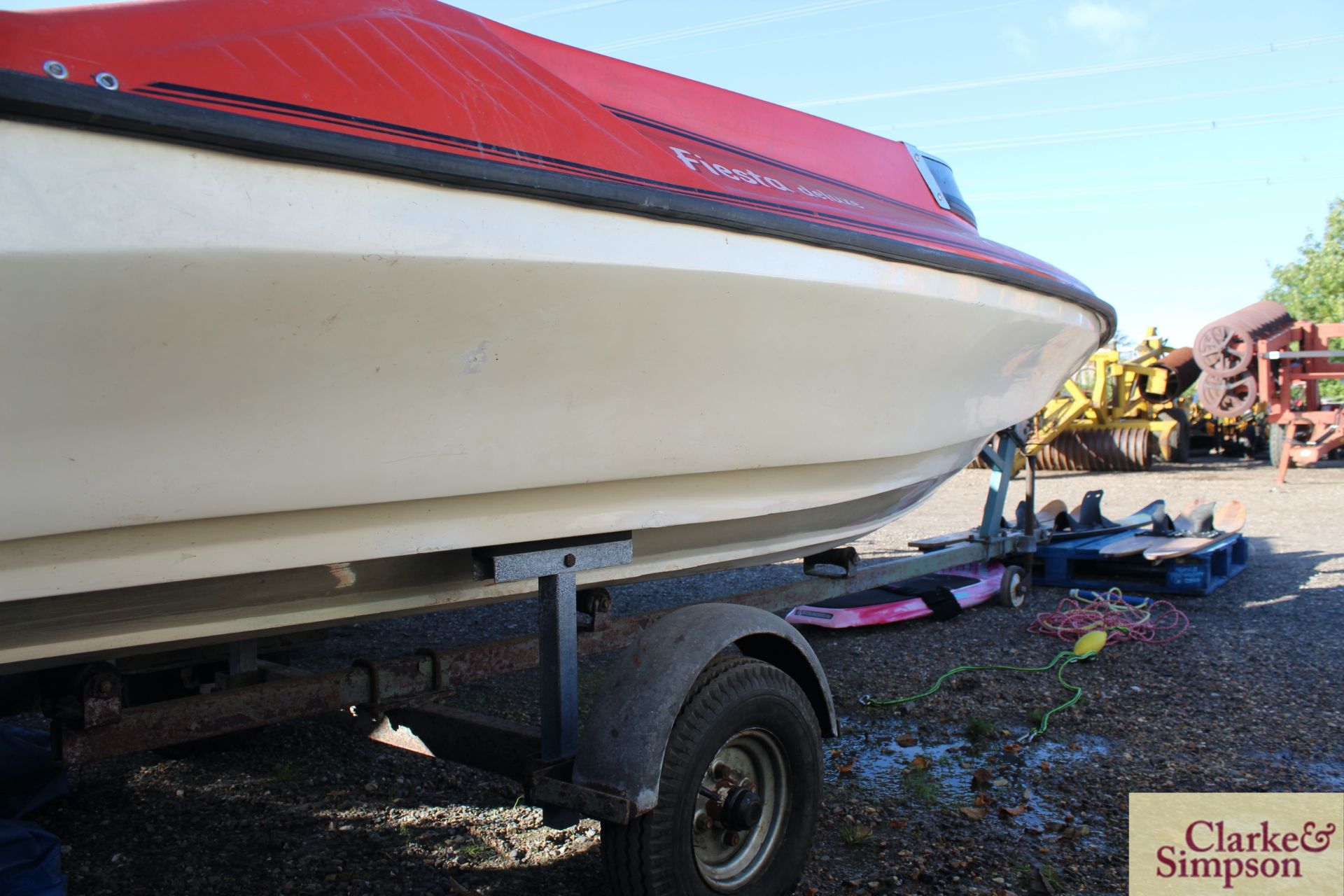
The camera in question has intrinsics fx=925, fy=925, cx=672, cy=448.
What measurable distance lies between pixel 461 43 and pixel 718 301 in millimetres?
671

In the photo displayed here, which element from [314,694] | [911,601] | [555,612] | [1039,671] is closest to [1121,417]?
[911,601]

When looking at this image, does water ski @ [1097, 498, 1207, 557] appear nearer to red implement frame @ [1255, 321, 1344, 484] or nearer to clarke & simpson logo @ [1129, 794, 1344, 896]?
clarke & simpson logo @ [1129, 794, 1344, 896]

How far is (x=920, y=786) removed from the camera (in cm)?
243

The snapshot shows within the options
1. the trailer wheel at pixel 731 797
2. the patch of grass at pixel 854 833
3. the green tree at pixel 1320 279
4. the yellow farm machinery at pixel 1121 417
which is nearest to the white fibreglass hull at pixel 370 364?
the trailer wheel at pixel 731 797

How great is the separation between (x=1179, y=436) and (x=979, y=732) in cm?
1103

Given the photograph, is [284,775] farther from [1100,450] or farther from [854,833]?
[1100,450]

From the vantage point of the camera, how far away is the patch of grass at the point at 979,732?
2.77 meters

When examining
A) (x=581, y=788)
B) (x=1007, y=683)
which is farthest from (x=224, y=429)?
(x=1007, y=683)

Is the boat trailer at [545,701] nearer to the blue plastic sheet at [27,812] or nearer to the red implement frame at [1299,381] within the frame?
the blue plastic sheet at [27,812]

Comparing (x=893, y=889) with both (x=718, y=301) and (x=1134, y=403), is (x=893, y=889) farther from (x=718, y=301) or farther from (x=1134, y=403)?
(x=1134, y=403)

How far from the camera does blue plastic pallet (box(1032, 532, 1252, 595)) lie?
4.54 m

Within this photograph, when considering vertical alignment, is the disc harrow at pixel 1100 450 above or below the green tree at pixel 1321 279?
below

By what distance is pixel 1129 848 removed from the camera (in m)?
2.04

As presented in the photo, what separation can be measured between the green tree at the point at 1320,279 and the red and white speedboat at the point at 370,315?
2763 centimetres
